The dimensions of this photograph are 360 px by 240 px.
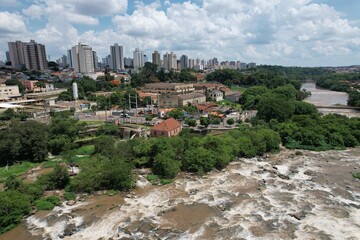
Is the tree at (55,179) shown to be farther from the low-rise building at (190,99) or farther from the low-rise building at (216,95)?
the low-rise building at (216,95)

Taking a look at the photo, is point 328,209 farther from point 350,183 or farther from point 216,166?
point 216,166

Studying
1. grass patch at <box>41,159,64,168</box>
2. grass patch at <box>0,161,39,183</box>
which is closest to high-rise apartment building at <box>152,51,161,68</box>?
grass patch at <box>41,159,64,168</box>

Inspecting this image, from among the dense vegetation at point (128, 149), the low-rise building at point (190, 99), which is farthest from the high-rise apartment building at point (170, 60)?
the dense vegetation at point (128, 149)

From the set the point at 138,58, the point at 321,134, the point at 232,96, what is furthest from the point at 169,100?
the point at 138,58

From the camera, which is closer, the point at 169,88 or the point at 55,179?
the point at 55,179

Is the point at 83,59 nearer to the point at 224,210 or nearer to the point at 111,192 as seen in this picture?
the point at 111,192

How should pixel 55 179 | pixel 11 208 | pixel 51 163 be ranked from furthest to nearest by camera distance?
pixel 51 163
pixel 55 179
pixel 11 208
